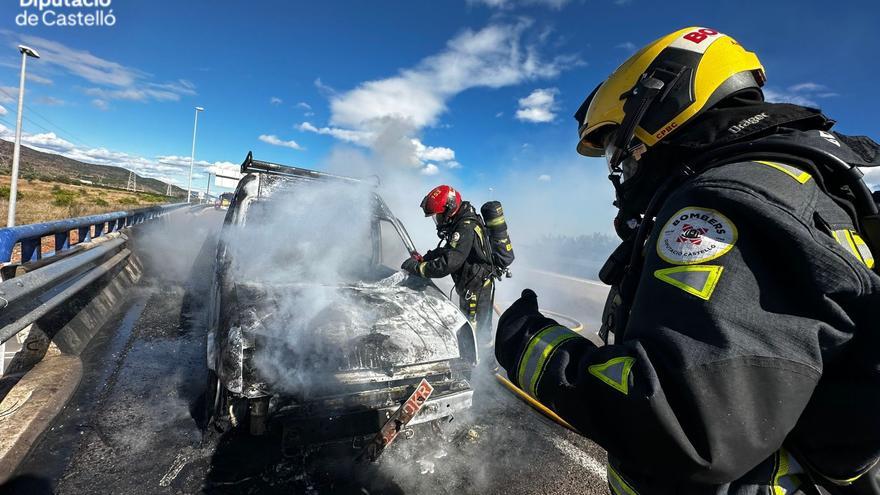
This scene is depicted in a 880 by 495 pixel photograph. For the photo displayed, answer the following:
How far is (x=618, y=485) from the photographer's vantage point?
4.54ft

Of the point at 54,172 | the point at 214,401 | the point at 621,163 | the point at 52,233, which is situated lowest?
the point at 214,401

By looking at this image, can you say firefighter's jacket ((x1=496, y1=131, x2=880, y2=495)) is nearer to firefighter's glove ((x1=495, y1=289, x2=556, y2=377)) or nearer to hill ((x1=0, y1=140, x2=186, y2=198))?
firefighter's glove ((x1=495, y1=289, x2=556, y2=377))

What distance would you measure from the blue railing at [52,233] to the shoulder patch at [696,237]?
4.30 m

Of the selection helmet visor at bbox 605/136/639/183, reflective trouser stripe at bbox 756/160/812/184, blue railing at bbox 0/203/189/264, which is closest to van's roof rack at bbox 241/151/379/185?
blue railing at bbox 0/203/189/264

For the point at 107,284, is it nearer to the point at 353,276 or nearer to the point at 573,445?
the point at 353,276

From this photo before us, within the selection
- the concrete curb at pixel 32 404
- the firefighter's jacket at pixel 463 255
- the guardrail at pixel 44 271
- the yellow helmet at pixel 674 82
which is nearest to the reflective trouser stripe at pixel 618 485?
the yellow helmet at pixel 674 82

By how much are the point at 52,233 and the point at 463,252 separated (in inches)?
176

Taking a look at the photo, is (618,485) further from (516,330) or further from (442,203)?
(442,203)

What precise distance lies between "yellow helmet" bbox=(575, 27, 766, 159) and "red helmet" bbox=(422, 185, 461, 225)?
324 cm

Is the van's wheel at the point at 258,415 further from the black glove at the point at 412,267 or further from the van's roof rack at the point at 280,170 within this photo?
the van's roof rack at the point at 280,170

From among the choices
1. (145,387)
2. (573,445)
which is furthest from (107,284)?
(573,445)

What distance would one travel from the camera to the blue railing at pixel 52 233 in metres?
3.13

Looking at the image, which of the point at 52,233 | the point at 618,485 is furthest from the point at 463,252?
the point at 52,233

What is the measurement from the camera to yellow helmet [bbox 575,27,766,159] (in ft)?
4.26
